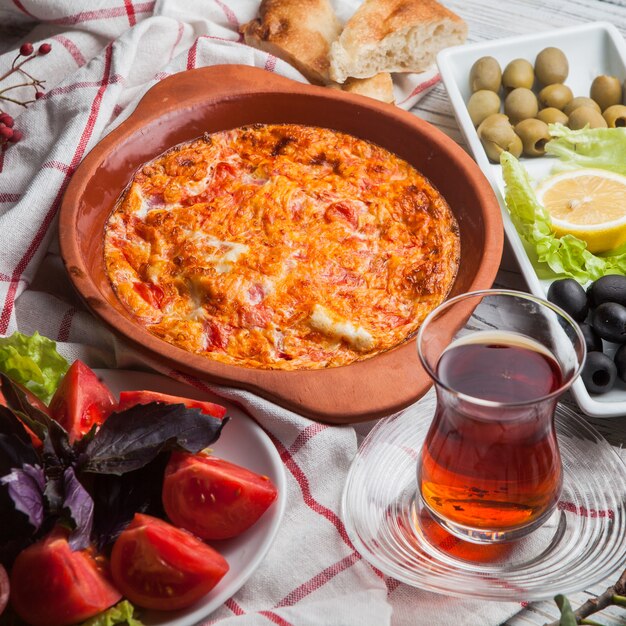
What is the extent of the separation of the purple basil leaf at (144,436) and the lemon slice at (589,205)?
1.63m

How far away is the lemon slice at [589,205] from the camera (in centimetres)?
323

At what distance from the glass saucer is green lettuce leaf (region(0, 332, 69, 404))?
0.95 meters

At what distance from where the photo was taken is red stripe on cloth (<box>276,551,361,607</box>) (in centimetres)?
235

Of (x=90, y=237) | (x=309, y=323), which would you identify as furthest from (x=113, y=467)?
(x=90, y=237)

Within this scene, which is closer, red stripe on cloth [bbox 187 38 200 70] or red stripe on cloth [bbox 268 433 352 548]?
red stripe on cloth [bbox 268 433 352 548]

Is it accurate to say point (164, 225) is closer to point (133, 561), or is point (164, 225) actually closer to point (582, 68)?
point (133, 561)

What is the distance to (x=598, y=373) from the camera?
2.77 metres

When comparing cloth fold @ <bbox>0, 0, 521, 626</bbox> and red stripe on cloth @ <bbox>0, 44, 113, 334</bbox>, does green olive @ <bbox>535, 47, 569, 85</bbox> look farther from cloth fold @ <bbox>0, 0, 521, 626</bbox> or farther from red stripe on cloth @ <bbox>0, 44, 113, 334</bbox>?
red stripe on cloth @ <bbox>0, 44, 113, 334</bbox>

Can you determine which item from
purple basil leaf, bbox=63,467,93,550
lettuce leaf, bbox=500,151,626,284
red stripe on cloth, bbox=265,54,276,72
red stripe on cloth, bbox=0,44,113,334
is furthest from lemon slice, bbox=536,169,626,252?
purple basil leaf, bbox=63,467,93,550

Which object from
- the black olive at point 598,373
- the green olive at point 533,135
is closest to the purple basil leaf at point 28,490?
the black olive at point 598,373

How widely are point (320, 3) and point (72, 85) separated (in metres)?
1.12

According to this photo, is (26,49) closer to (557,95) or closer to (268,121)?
(268,121)

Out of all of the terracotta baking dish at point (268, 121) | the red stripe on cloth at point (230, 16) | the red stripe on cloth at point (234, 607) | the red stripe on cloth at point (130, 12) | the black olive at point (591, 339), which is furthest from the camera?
the red stripe on cloth at point (230, 16)

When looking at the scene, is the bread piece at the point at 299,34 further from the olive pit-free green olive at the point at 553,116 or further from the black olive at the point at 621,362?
the black olive at the point at 621,362
